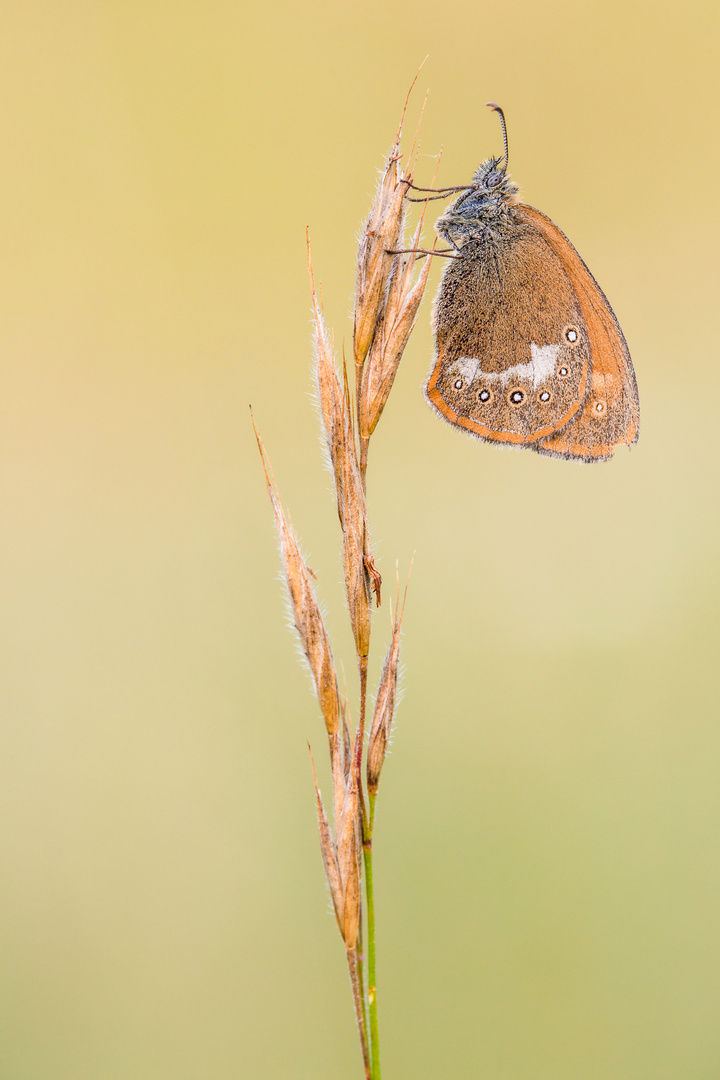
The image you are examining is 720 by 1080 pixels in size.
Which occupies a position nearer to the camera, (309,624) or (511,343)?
(309,624)

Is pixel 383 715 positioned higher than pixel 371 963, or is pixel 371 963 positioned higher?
pixel 383 715

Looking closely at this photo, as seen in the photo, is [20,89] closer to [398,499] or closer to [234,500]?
[234,500]

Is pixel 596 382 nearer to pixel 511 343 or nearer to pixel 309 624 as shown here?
pixel 511 343

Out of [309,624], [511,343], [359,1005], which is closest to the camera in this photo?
[359,1005]


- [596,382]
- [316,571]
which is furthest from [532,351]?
[316,571]

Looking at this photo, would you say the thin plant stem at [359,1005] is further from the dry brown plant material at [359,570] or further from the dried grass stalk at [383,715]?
the dried grass stalk at [383,715]

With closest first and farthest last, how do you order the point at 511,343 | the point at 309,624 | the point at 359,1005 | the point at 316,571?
the point at 359,1005 < the point at 309,624 < the point at 511,343 < the point at 316,571

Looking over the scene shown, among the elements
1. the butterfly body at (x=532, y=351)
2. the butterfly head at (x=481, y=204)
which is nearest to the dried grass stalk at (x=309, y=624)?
the butterfly body at (x=532, y=351)

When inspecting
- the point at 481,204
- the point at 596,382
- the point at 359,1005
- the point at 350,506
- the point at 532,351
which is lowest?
the point at 359,1005
